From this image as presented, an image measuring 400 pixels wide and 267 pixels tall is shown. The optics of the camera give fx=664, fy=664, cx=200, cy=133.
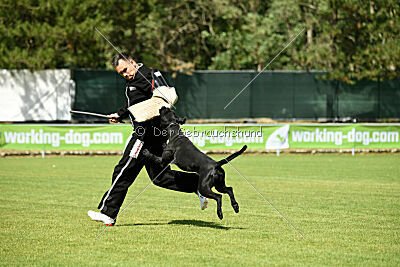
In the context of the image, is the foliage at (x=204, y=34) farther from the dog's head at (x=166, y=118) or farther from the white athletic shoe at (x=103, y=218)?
the dog's head at (x=166, y=118)

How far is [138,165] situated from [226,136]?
1552 centimetres

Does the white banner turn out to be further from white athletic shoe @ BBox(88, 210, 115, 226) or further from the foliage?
white athletic shoe @ BBox(88, 210, 115, 226)

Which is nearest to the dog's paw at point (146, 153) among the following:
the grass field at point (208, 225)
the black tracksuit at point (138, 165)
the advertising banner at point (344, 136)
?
the black tracksuit at point (138, 165)

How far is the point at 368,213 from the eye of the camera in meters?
10.7

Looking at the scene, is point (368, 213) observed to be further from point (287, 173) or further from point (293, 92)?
point (293, 92)

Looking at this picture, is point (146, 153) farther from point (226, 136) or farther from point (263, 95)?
point (263, 95)

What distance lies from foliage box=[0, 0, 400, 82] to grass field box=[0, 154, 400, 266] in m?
14.0

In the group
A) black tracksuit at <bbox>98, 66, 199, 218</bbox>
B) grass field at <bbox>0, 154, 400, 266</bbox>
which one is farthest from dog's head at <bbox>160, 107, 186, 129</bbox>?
grass field at <bbox>0, 154, 400, 266</bbox>

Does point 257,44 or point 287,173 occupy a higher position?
point 257,44

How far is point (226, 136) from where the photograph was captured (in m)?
24.6

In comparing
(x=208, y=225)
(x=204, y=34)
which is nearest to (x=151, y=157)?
(x=208, y=225)

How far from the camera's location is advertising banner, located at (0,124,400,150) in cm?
2428

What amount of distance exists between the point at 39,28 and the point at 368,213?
22718 mm

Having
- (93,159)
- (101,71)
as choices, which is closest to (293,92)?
(101,71)
